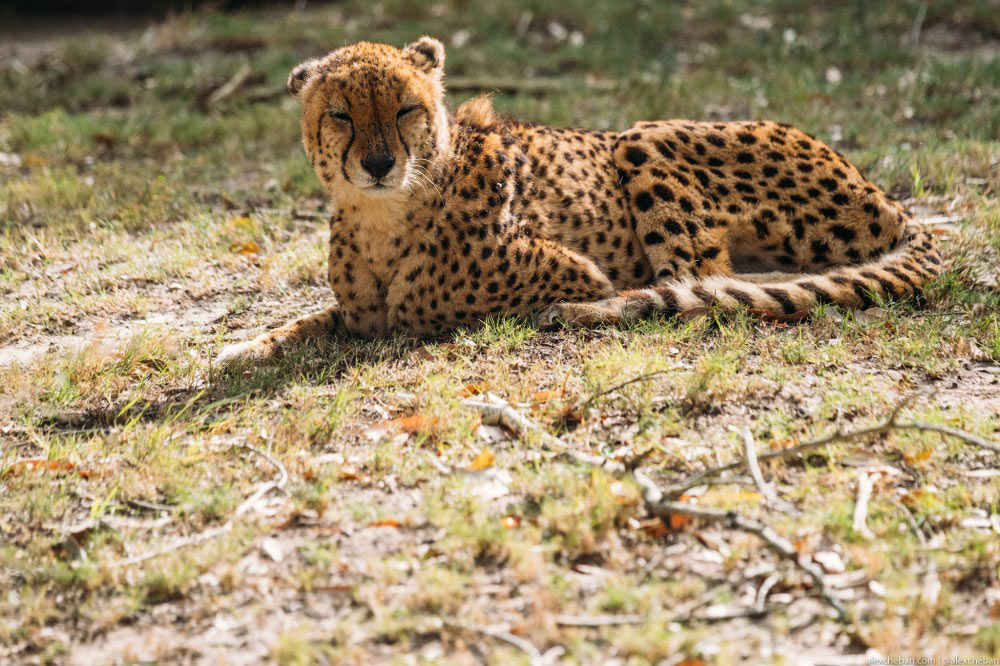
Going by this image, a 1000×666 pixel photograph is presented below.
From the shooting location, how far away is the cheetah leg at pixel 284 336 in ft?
15.7

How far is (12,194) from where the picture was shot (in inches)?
275

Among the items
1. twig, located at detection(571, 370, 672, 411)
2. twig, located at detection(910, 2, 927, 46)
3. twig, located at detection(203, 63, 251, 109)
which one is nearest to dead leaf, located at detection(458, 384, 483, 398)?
twig, located at detection(571, 370, 672, 411)

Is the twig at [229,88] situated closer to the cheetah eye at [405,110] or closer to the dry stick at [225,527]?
the cheetah eye at [405,110]

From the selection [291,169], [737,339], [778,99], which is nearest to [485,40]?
[778,99]

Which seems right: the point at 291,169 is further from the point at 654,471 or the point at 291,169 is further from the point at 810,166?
the point at 654,471

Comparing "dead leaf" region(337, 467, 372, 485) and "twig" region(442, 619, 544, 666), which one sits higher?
"dead leaf" region(337, 467, 372, 485)

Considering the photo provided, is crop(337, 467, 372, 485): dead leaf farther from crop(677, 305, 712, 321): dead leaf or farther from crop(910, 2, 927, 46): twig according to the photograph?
crop(910, 2, 927, 46): twig

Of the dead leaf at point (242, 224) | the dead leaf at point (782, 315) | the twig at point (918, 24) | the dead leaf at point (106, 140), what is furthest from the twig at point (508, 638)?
the twig at point (918, 24)

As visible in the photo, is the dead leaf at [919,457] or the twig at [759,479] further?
the dead leaf at [919,457]

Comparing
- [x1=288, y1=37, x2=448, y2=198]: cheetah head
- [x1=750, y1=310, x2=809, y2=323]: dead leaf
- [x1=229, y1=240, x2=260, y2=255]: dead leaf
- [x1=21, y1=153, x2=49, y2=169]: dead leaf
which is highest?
[x1=288, y1=37, x2=448, y2=198]: cheetah head

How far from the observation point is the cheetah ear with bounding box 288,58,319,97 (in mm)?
4883

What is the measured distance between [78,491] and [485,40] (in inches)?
321

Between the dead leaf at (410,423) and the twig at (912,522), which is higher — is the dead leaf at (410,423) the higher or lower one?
the lower one

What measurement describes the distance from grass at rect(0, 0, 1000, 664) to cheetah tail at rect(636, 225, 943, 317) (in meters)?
0.09
